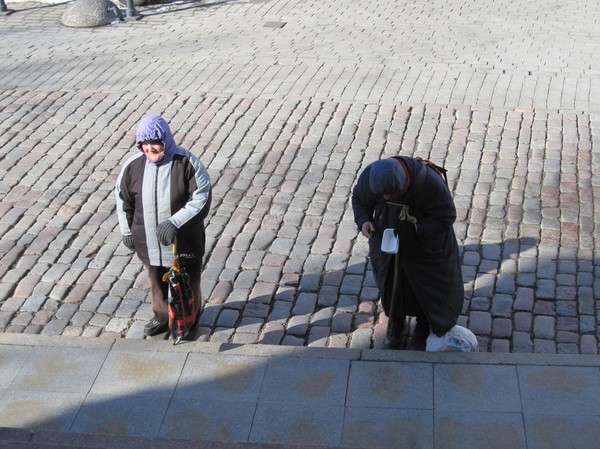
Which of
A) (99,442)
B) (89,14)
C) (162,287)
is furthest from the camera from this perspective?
(89,14)

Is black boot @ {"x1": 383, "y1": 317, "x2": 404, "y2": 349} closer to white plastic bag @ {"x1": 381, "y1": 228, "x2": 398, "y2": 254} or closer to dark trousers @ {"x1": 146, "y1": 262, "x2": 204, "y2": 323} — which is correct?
white plastic bag @ {"x1": 381, "y1": 228, "x2": 398, "y2": 254}

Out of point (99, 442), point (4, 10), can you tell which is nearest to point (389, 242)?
point (99, 442)

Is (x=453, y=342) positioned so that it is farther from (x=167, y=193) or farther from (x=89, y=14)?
(x=89, y=14)

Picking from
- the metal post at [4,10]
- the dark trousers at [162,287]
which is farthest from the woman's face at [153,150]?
the metal post at [4,10]

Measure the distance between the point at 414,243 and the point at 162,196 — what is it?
5.55 ft

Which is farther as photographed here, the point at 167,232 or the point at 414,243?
the point at 167,232

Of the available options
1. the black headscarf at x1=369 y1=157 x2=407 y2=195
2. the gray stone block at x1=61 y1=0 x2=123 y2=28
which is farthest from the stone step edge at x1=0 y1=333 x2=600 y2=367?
the gray stone block at x1=61 y1=0 x2=123 y2=28

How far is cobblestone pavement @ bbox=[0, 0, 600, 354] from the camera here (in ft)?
22.1

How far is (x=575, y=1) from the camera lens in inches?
591

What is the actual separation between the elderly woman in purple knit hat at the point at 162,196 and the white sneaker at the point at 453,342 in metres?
1.76

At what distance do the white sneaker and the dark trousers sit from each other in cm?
170

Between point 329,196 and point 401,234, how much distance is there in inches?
118

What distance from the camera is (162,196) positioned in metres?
5.73

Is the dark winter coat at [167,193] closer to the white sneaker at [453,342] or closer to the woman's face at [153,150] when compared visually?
the woman's face at [153,150]
